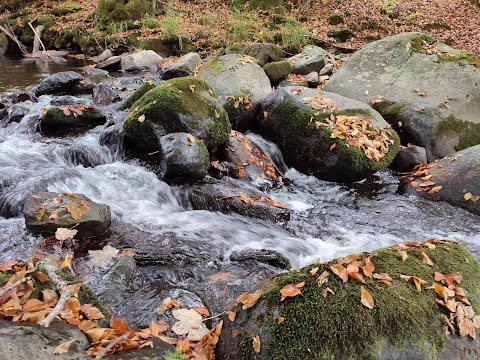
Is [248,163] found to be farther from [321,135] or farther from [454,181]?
[454,181]

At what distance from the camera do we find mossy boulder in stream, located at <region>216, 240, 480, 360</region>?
2203mm

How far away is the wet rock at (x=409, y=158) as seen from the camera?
22.6 ft

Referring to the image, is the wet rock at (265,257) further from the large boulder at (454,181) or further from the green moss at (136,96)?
the green moss at (136,96)

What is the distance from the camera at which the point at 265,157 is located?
7.05 meters

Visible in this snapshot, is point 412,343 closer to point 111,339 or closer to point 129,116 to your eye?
point 111,339

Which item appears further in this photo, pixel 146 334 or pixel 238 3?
pixel 238 3

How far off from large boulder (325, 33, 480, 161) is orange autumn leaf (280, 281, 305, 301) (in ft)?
19.0

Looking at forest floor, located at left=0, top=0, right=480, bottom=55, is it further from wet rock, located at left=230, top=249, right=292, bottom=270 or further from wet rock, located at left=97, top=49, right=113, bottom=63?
wet rock, located at left=230, top=249, right=292, bottom=270

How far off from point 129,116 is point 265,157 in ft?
8.20

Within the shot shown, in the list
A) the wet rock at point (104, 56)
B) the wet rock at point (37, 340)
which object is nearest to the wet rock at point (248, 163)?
the wet rock at point (37, 340)

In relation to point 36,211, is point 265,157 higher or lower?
lower

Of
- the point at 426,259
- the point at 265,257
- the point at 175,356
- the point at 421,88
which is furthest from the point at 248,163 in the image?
the point at 175,356

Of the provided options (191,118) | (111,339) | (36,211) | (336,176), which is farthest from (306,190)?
(111,339)

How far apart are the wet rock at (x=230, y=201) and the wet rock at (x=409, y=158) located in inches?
107
